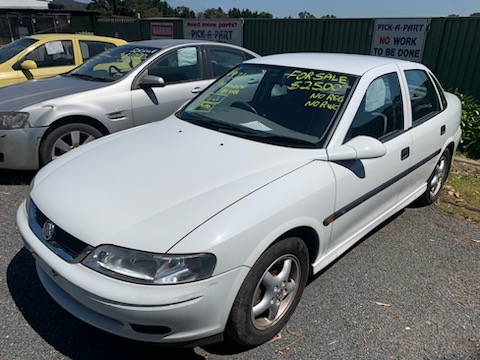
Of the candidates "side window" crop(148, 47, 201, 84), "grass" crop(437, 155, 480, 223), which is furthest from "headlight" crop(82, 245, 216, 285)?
"side window" crop(148, 47, 201, 84)

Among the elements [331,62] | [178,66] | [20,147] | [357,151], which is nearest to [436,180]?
[331,62]

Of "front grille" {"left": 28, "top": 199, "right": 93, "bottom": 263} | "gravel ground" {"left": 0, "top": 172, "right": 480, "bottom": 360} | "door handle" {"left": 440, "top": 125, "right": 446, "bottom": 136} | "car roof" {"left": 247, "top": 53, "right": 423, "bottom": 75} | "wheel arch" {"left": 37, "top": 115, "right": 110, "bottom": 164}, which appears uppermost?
"car roof" {"left": 247, "top": 53, "right": 423, "bottom": 75}

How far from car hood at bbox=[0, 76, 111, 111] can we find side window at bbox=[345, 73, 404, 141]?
10.8ft

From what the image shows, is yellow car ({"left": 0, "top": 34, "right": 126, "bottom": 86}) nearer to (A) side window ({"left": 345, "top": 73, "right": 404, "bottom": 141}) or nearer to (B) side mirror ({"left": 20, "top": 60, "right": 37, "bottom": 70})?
(B) side mirror ({"left": 20, "top": 60, "right": 37, "bottom": 70})

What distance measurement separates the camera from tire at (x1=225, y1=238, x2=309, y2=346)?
210cm

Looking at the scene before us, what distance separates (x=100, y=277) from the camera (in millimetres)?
1906

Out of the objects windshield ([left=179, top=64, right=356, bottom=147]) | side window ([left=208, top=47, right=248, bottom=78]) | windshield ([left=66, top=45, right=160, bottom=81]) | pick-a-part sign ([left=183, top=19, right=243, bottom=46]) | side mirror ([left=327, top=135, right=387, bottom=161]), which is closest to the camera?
side mirror ([left=327, top=135, right=387, bottom=161])

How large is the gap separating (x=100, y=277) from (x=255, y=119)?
167 centimetres

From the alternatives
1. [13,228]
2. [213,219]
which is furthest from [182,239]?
[13,228]

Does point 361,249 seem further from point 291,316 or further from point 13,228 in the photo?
point 13,228

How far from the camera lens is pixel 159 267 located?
1882 mm

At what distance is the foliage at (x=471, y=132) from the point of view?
638 cm

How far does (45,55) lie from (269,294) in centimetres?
644

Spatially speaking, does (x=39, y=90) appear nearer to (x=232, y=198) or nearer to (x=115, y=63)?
(x=115, y=63)
